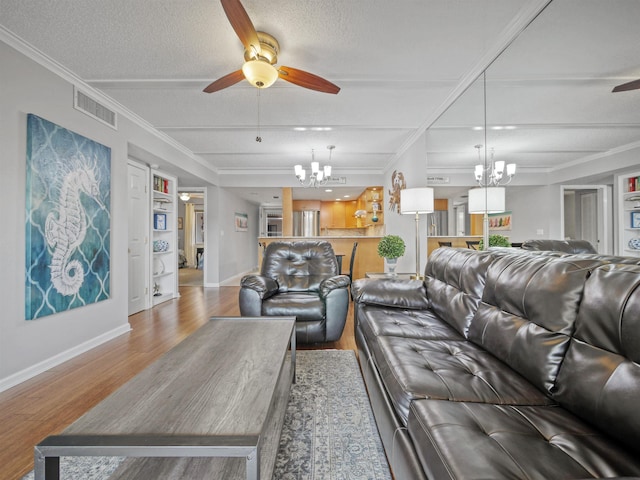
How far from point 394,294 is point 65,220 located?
2.90 meters

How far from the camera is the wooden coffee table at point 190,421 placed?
814 millimetres

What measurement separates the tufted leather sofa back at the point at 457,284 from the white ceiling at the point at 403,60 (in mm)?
694

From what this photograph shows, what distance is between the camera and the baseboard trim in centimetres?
210

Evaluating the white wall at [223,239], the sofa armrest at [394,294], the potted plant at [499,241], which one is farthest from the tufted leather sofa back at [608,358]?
the white wall at [223,239]

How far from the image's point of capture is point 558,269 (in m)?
1.21

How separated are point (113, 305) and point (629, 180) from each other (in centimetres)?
417

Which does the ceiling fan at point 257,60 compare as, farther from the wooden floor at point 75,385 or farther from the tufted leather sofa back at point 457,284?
the wooden floor at point 75,385

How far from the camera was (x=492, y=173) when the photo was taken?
234 cm

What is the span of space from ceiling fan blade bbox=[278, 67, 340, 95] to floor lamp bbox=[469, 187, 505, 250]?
4.98ft

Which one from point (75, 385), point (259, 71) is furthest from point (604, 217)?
point (75, 385)

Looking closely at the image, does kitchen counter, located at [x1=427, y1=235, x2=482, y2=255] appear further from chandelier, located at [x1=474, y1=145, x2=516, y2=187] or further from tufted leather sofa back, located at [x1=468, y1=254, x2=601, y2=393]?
tufted leather sofa back, located at [x1=468, y1=254, x2=601, y2=393]

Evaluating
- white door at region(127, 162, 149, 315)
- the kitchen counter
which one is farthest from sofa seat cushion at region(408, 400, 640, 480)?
white door at region(127, 162, 149, 315)

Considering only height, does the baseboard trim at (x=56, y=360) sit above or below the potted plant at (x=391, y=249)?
below

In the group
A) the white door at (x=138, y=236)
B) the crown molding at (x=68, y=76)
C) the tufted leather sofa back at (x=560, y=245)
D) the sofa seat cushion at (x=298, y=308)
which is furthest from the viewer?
the white door at (x=138, y=236)
